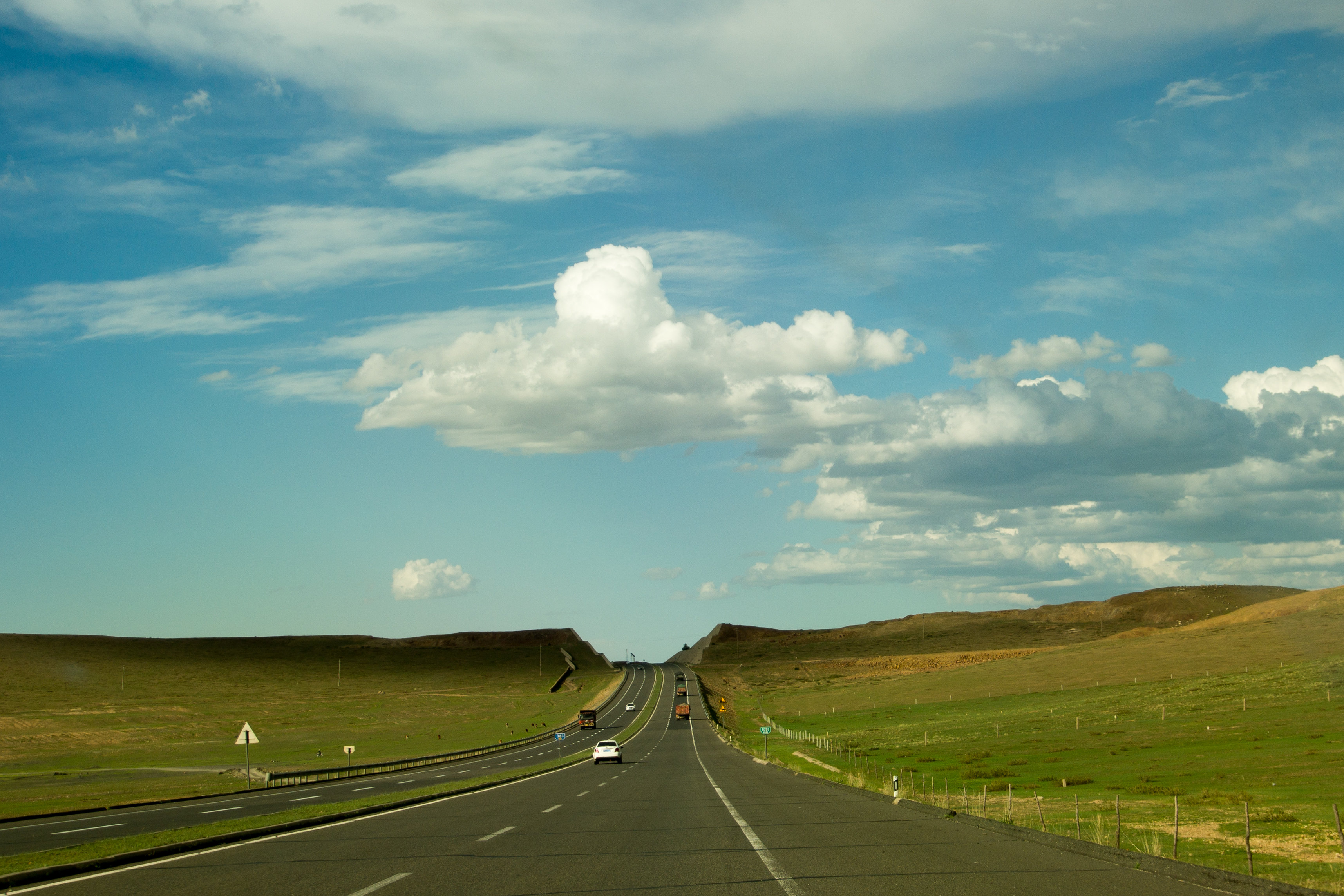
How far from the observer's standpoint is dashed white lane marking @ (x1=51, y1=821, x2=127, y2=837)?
2533 cm

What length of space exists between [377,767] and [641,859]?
4295cm

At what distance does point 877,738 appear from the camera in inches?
3243

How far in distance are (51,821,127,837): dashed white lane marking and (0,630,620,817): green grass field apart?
10.3 m

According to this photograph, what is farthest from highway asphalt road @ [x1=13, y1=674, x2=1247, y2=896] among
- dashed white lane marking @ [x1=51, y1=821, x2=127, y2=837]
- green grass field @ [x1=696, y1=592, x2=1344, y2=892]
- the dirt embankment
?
the dirt embankment

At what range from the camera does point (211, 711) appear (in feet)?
394

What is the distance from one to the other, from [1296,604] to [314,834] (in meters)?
161

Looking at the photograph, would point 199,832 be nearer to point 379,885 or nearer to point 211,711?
point 379,885

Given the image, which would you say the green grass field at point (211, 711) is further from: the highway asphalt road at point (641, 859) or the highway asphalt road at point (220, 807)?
the highway asphalt road at point (641, 859)

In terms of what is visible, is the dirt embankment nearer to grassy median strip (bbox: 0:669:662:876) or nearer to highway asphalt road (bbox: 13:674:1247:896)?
grassy median strip (bbox: 0:669:662:876)

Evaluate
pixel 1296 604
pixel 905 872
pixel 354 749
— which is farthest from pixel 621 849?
pixel 1296 604

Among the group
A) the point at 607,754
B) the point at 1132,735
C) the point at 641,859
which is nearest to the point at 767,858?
the point at 641,859

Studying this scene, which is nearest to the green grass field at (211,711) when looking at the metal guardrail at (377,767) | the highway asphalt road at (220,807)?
the metal guardrail at (377,767)

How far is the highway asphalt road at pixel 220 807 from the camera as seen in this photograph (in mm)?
24344

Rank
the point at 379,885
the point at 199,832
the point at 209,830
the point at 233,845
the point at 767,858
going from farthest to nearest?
the point at 209,830
the point at 199,832
the point at 233,845
the point at 767,858
the point at 379,885
